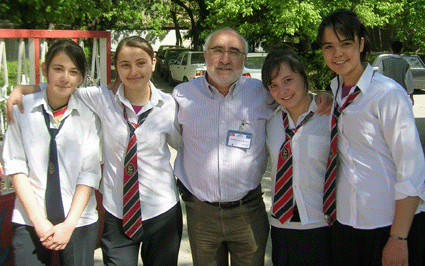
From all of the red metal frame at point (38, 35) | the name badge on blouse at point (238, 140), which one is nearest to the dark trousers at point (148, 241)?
the name badge on blouse at point (238, 140)

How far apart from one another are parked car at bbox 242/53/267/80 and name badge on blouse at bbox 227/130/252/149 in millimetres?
10230

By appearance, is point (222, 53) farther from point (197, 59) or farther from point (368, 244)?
point (197, 59)

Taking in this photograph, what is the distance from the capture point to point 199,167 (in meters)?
2.67

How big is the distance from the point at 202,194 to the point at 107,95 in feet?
2.83

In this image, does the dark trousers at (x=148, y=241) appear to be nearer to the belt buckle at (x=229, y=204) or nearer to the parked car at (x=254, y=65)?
the belt buckle at (x=229, y=204)

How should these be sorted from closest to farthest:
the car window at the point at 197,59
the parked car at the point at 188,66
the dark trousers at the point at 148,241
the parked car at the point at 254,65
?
A: the dark trousers at the point at 148,241 < the parked car at the point at 254,65 < the parked car at the point at 188,66 < the car window at the point at 197,59

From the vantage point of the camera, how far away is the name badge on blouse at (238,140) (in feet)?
8.61

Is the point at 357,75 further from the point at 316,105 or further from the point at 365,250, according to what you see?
the point at 365,250

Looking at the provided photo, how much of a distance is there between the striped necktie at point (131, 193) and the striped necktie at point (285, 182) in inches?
32.4

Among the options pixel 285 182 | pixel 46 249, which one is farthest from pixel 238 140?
pixel 46 249

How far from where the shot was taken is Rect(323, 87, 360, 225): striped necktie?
231 cm

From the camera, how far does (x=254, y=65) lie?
44.2ft

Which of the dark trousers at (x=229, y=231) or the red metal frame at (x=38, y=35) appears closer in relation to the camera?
the dark trousers at (x=229, y=231)

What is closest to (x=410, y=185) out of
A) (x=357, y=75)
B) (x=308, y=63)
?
(x=357, y=75)
